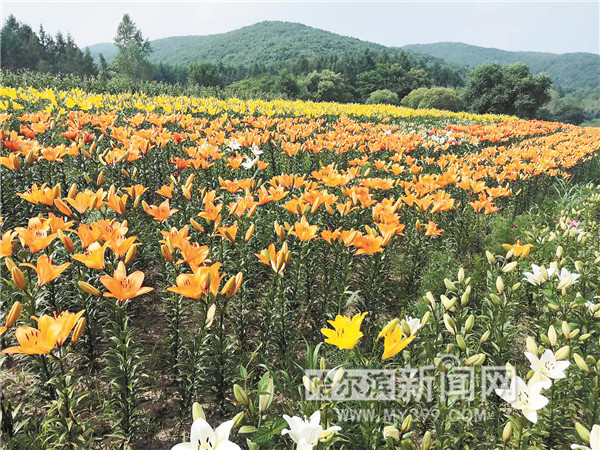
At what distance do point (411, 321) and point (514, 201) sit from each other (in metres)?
5.12

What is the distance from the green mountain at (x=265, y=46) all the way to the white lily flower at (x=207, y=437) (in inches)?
5977

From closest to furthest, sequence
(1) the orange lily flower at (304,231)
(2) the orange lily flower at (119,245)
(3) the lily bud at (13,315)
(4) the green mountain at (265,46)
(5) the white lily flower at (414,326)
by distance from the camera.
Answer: (3) the lily bud at (13,315)
(5) the white lily flower at (414,326)
(2) the orange lily flower at (119,245)
(1) the orange lily flower at (304,231)
(4) the green mountain at (265,46)

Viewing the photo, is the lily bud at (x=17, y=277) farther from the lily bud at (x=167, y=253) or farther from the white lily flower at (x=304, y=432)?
the white lily flower at (x=304, y=432)

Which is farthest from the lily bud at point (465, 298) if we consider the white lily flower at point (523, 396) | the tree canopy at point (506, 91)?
the tree canopy at point (506, 91)

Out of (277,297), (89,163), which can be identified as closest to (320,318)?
(277,297)

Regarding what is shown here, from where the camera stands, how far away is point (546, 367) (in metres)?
1.51

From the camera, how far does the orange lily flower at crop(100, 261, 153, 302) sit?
153cm

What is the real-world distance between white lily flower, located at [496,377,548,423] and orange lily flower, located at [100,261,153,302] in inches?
57.4

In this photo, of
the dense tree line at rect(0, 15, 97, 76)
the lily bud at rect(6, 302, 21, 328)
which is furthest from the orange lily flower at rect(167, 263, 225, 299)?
the dense tree line at rect(0, 15, 97, 76)

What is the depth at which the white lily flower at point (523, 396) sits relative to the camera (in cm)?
138

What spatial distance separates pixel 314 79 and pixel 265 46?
118 meters

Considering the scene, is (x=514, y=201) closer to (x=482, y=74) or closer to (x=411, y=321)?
(x=411, y=321)

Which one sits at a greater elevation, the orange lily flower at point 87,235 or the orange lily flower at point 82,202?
the orange lily flower at point 82,202

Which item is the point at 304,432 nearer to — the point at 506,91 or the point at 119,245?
the point at 119,245
